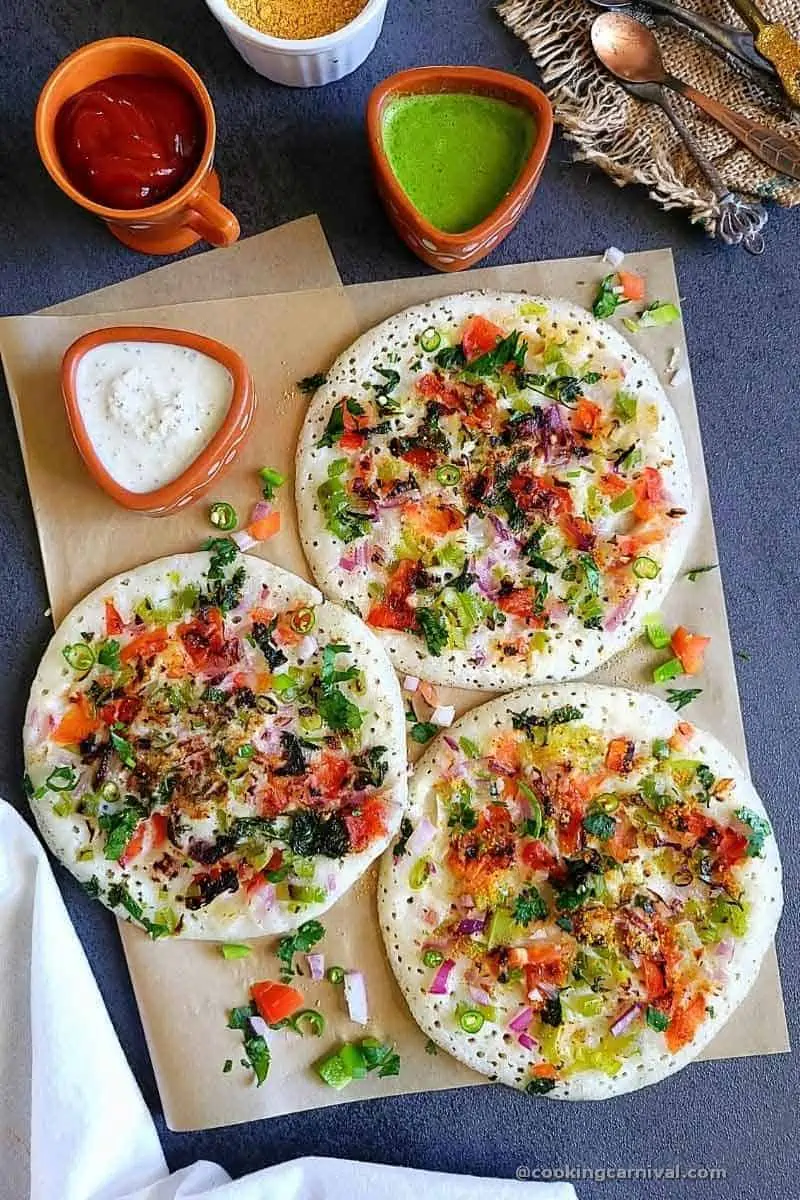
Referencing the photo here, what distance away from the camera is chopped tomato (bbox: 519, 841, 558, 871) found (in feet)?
7.34

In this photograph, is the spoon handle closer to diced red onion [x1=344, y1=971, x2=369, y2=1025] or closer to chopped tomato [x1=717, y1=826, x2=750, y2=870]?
chopped tomato [x1=717, y1=826, x2=750, y2=870]

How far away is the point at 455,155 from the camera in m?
2.19

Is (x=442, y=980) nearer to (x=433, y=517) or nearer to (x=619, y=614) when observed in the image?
(x=619, y=614)

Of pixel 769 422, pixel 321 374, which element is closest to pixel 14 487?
pixel 321 374

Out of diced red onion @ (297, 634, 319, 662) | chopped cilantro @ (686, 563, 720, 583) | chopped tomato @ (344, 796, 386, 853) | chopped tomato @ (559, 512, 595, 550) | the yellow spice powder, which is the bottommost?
chopped tomato @ (344, 796, 386, 853)

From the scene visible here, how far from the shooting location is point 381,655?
227cm

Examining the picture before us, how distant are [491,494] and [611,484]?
258mm

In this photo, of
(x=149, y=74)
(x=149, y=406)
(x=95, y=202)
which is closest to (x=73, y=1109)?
(x=149, y=406)

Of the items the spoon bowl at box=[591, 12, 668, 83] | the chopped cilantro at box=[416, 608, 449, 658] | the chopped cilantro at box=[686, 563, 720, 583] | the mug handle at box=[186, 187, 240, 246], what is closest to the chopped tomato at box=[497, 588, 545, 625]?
the chopped cilantro at box=[416, 608, 449, 658]

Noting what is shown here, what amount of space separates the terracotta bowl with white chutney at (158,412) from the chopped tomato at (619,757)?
1.01 metres

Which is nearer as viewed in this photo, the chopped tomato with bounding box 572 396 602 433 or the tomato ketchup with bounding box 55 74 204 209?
the tomato ketchup with bounding box 55 74 204 209

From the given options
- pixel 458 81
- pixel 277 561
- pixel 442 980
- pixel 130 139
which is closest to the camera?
pixel 130 139

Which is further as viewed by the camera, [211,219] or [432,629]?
[432,629]

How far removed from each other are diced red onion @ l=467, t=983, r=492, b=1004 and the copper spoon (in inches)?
73.3
